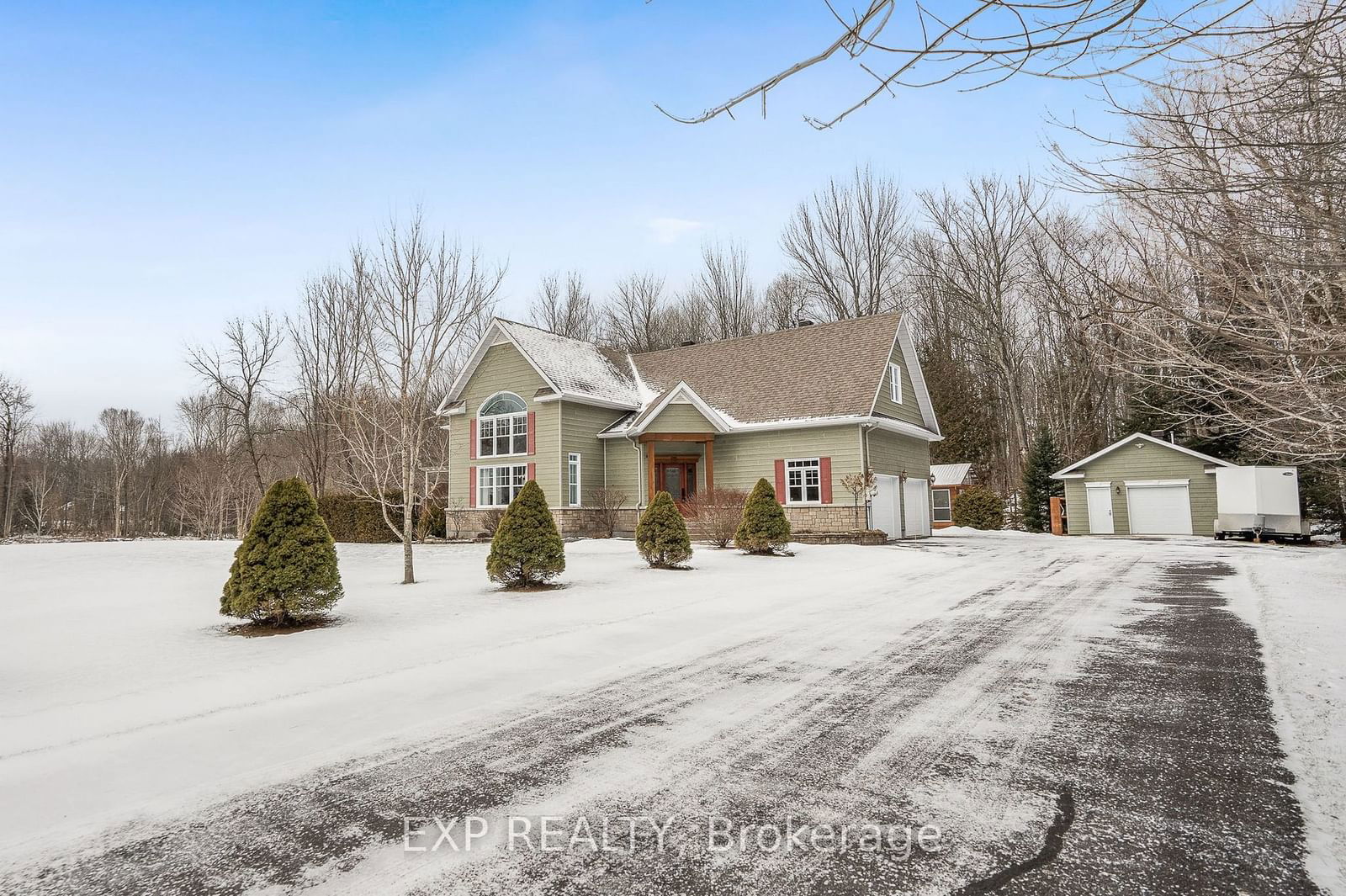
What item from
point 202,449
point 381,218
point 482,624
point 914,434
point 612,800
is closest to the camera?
point 612,800

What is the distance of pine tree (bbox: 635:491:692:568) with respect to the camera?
12.2 meters

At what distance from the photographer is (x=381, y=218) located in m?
11.6

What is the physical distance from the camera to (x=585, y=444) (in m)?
22.0

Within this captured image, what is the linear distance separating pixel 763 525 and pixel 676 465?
827 centimetres

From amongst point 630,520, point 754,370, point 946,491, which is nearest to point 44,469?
point 630,520

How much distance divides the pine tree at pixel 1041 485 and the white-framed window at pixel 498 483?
2152 centimetres

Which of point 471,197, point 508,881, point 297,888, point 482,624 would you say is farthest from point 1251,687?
point 471,197

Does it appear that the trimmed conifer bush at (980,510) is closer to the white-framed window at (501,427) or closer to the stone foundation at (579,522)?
the stone foundation at (579,522)

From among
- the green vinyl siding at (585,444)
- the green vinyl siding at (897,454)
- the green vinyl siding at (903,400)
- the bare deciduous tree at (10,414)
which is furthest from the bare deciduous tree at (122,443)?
the green vinyl siding at (903,400)

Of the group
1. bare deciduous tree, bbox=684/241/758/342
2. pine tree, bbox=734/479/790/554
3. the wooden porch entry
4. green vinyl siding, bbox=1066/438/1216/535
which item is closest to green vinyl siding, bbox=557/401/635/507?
the wooden porch entry

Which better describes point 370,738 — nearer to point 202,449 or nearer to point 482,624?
point 482,624

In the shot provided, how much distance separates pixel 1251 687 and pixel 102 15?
562 inches

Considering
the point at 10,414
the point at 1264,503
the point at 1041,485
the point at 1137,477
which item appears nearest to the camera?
the point at 1264,503

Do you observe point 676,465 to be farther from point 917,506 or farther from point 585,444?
point 917,506
